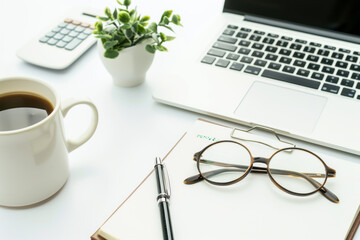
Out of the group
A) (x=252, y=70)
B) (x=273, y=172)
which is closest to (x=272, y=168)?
(x=273, y=172)

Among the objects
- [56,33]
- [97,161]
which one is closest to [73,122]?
[97,161]

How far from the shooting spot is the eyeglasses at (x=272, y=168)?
21.0 inches

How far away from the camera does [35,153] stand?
483 millimetres

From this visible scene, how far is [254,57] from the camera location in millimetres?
771

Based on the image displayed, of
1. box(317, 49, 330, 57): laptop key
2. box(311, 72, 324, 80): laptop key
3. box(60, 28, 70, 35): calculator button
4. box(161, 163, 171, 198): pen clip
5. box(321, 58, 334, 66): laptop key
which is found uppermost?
box(317, 49, 330, 57): laptop key

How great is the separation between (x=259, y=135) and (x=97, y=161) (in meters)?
0.25

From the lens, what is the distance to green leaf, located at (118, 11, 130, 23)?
633 millimetres

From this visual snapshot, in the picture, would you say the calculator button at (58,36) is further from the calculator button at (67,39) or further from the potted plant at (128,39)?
the potted plant at (128,39)

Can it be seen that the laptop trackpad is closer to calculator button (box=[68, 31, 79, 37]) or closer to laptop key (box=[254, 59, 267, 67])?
laptop key (box=[254, 59, 267, 67])

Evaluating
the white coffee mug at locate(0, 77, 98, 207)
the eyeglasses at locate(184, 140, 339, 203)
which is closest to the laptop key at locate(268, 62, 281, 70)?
the eyeglasses at locate(184, 140, 339, 203)

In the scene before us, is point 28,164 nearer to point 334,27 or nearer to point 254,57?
point 254,57

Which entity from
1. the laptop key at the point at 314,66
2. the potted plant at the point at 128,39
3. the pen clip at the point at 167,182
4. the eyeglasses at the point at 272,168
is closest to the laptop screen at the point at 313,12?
the laptop key at the point at 314,66

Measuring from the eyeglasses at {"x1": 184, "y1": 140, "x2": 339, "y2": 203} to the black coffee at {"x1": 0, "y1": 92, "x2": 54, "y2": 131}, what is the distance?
0.21 m

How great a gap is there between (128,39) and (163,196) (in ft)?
0.92
